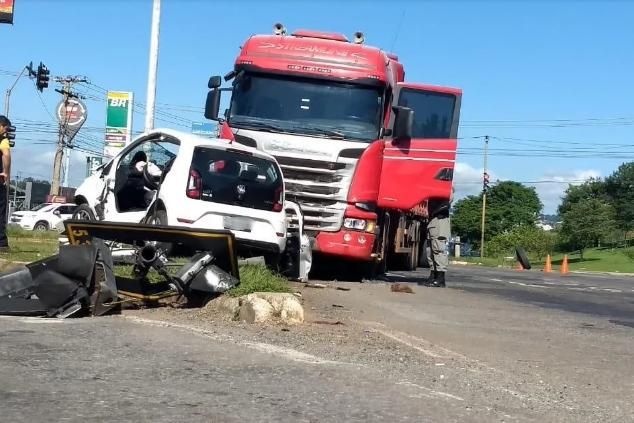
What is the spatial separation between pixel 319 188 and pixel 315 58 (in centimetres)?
229

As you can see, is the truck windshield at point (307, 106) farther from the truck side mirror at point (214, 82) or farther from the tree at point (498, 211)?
the tree at point (498, 211)

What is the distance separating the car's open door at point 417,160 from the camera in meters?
14.2

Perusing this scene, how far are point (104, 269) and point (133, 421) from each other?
404cm

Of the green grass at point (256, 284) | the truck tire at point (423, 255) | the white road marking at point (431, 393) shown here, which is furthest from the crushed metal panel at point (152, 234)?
the truck tire at point (423, 255)

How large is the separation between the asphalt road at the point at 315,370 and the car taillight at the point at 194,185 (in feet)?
5.94

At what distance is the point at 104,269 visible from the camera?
8.37 metres

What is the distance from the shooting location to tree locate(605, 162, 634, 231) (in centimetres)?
10369

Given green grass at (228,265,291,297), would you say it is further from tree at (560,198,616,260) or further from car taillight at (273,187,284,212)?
tree at (560,198,616,260)

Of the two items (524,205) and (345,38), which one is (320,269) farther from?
(524,205)

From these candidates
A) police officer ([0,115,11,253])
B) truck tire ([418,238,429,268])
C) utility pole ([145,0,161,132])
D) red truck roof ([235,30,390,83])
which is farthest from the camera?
truck tire ([418,238,429,268])

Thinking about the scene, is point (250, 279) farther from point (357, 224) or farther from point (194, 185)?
point (357, 224)

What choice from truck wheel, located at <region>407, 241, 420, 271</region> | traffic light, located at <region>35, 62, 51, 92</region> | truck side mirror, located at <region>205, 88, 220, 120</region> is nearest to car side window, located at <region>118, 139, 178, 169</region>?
truck side mirror, located at <region>205, 88, 220, 120</region>

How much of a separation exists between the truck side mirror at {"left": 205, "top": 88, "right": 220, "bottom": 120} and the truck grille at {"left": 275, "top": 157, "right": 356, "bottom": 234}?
5.92 feet

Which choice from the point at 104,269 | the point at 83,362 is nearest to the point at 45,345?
the point at 83,362
